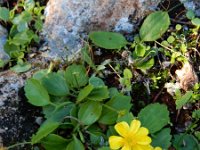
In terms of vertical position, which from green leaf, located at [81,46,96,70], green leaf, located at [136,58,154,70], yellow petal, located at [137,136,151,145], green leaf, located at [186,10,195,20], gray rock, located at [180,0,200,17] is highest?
gray rock, located at [180,0,200,17]

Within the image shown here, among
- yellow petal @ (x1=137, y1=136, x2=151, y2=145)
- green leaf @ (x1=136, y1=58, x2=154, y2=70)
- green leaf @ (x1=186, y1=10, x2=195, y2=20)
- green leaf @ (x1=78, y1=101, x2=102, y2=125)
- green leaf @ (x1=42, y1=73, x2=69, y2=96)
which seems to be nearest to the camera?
yellow petal @ (x1=137, y1=136, x2=151, y2=145)

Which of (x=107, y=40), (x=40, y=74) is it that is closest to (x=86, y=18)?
(x=107, y=40)

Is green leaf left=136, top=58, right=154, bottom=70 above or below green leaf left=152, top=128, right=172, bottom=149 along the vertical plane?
above

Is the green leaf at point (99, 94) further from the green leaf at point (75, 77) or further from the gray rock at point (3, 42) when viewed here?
the gray rock at point (3, 42)

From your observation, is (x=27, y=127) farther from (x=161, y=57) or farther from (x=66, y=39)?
(x=161, y=57)

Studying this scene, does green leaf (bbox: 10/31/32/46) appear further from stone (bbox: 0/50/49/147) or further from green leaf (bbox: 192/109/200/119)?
green leaf (bbox: 192/109/200/119)

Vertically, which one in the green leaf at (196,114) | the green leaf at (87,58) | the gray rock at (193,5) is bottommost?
the green leaf at (196,114)

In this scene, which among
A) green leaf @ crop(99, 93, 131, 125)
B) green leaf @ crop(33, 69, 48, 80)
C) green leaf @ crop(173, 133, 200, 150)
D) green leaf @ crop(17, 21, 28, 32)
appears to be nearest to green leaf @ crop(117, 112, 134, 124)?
green leaf @ crop(99, 93, 131, 125)

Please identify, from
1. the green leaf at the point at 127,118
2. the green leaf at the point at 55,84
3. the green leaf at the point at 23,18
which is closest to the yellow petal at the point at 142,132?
the green leaf at the point at 127,118
